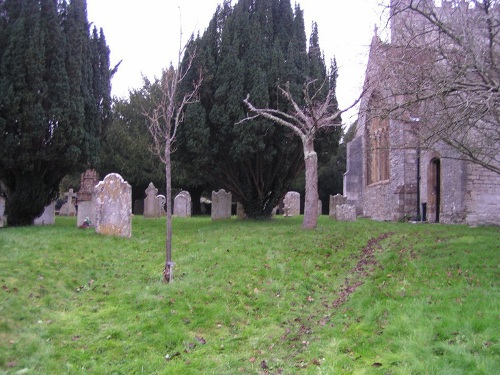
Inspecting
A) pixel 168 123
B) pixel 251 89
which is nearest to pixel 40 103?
pixel 251 89

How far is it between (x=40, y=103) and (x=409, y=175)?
14.2 metres

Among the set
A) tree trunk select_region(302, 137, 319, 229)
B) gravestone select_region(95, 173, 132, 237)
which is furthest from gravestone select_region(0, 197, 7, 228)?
tree trunk select_region(302, 137, 319, 229)

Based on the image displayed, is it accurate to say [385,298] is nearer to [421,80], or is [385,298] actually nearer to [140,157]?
[421,80]

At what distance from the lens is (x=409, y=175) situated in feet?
64.0

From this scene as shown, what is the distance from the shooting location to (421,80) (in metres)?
7.72

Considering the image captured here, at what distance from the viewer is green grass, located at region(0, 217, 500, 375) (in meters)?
4.75

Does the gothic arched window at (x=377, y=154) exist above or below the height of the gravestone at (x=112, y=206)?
above

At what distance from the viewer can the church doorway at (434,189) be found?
17875 millimetres

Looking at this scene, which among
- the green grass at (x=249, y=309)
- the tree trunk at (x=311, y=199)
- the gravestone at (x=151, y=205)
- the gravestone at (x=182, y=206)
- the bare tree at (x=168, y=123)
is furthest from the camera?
the gravestone at (x=182, y=206)

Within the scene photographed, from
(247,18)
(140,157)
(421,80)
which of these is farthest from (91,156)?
(140,157)

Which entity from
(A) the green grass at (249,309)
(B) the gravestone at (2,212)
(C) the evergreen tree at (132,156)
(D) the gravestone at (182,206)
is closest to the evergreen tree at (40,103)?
(B) the gravestone at (2,212)

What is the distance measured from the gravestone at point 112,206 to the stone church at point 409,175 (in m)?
5.83

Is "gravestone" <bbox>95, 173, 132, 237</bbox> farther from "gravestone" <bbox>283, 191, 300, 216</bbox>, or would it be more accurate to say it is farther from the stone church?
"gravestone" <bbox>283, 191, 300, 216</bbox>

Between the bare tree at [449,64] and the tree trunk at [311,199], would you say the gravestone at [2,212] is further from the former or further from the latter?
the bare tree at [449,64]
